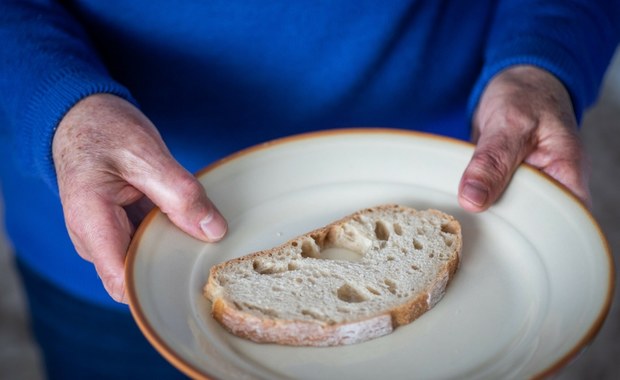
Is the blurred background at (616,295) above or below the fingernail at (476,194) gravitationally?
below

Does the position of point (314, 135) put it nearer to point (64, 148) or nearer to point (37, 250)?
point (64, 148)

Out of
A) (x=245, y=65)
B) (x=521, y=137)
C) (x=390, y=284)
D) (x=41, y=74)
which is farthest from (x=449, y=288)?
(x=41, y=74)

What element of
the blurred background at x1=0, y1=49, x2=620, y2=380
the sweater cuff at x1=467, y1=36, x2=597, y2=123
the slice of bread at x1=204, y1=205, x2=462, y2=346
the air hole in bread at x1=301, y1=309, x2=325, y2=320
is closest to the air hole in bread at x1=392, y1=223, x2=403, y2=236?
the slice of bread at x1=204, y1=205, x2=462, y2=346

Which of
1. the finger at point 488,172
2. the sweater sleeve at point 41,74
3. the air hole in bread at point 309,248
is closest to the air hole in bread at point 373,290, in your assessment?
the air hole in bread at point 309,248

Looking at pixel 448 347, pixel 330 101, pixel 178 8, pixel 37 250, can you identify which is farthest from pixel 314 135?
pixel 37 250

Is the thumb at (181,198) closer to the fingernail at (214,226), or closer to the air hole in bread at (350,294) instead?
the fingernail at (214,226)

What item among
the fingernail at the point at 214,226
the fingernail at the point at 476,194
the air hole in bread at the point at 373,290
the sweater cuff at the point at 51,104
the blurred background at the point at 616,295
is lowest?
the blurred background at the point at 616,295
